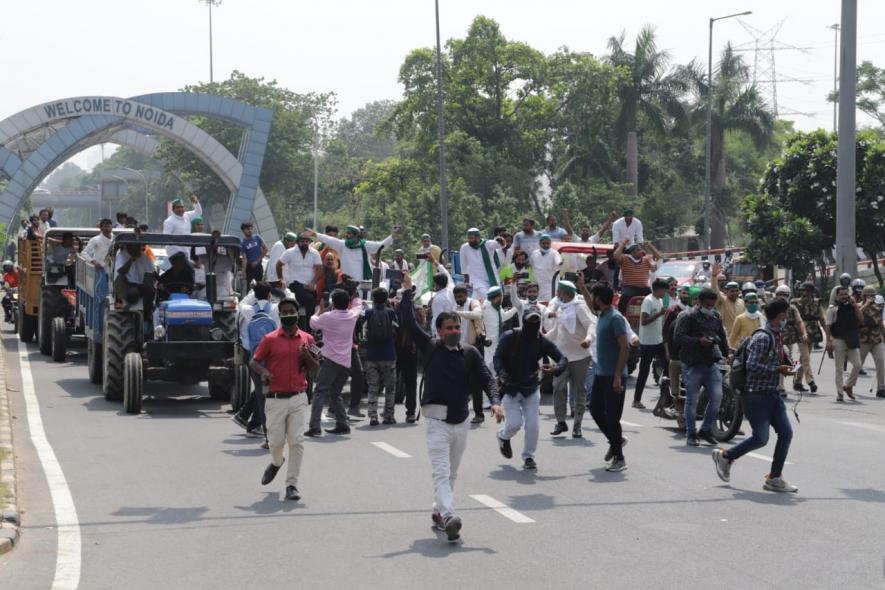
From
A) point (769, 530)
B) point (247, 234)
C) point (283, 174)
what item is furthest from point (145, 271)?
point (283, 174)

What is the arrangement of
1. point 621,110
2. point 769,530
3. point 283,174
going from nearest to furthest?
point 769,530
point 621,110
point 283,174

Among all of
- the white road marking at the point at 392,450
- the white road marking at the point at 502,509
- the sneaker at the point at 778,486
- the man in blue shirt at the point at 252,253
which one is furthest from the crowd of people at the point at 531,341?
the man in blue shirt at the point at 252,253

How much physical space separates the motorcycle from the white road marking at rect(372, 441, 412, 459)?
3.36 meters

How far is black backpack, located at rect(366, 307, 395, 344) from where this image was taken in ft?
51.2

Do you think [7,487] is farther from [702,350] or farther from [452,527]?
[702,350]

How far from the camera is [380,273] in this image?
832 inches

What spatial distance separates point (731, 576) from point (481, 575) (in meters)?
1.55

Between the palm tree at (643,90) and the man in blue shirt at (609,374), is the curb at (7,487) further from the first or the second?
the palm tree at (643,90)

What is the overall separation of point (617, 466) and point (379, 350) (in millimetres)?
4210

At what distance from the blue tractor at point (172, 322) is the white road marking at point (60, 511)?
1.30 meters

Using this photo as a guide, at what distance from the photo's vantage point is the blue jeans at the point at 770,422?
1127 cm

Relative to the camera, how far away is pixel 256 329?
14211 millimetres

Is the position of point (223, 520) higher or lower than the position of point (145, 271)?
lower

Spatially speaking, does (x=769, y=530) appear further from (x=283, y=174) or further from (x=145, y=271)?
(x=283, y=174)
